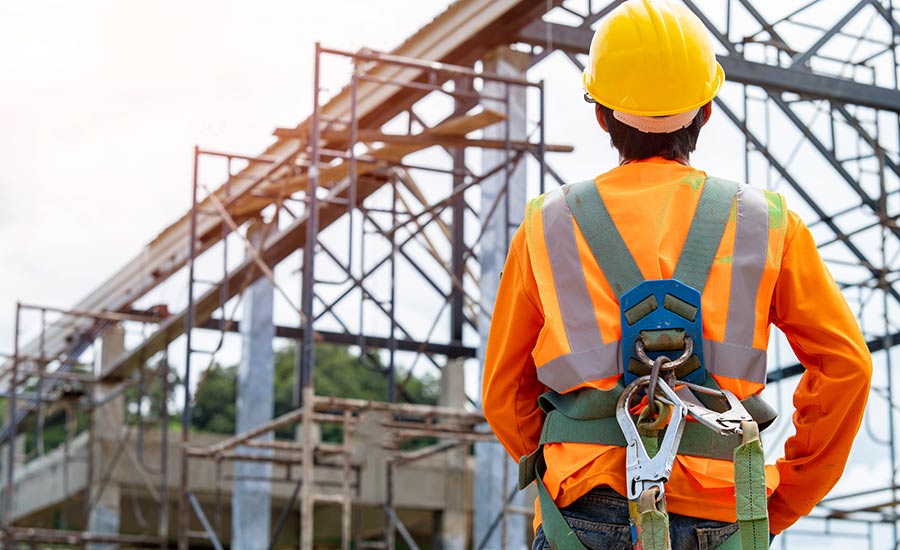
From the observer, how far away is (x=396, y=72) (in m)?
15.6

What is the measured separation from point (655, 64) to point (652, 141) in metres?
0.18

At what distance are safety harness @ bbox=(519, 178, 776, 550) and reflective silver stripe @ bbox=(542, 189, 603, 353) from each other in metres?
0.03

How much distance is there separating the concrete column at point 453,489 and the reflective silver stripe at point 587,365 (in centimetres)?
1811

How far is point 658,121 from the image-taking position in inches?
121

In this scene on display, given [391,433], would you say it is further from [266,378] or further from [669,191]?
[669,191]

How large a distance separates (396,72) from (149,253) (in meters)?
7.27

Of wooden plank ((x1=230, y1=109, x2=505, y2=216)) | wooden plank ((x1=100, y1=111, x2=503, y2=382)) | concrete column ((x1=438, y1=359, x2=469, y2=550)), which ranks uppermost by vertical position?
wooden plank ((x1=230, y1=109, x2=505, y2=216))

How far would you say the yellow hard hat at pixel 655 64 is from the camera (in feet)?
9.86

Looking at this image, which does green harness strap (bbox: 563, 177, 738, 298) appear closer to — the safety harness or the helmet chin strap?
the safety harness

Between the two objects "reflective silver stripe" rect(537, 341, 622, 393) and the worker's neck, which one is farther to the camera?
the worker's neck

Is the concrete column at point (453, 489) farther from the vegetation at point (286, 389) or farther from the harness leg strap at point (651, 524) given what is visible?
the vegetation at point (286, 389)

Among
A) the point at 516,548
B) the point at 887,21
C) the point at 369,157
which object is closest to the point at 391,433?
the point at 516,548

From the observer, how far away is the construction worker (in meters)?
2.81

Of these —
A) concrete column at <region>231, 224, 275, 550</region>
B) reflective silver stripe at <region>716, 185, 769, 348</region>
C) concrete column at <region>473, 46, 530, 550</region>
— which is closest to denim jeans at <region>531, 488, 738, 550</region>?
reflective silver stripe at <region>716, 185, 769, 348</region>
